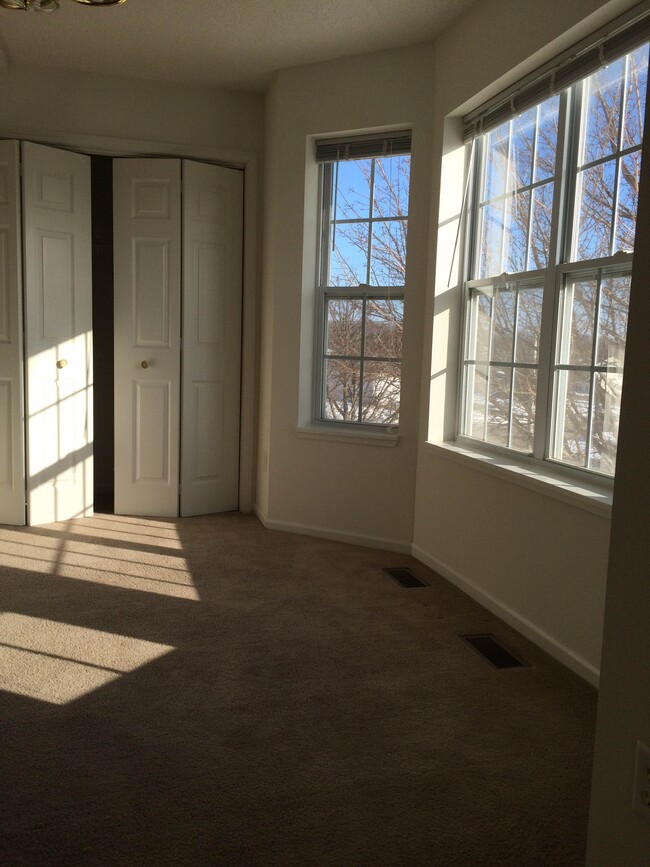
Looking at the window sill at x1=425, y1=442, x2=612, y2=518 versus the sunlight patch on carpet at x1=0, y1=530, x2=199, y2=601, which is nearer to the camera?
the window sill at x1=425, y1=442, x2=612, y2=518

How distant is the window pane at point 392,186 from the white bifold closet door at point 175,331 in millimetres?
1152

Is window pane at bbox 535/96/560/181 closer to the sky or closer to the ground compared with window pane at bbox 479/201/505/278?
closer to the sky

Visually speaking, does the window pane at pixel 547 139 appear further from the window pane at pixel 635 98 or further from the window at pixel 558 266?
the window pane at pixel 635 98

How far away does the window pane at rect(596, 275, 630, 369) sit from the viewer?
2.89 metres

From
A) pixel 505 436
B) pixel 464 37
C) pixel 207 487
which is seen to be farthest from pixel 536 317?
pixel 207 487

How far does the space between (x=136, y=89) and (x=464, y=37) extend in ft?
7.53

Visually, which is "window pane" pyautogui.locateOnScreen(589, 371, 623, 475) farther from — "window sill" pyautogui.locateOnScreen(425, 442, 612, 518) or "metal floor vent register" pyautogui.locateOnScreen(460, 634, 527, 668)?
"metal floor vent register" pyautogui.locateOnScreen(460, 634, 527, 668)

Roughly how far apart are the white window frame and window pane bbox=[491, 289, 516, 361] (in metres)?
0.84

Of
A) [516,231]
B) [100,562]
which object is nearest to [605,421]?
[516,231]

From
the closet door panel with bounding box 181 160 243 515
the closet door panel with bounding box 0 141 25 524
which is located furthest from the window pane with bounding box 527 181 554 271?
the closet door panel with bounding box 0 141 25 524

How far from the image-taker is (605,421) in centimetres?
297

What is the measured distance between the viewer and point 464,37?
3.87 metres

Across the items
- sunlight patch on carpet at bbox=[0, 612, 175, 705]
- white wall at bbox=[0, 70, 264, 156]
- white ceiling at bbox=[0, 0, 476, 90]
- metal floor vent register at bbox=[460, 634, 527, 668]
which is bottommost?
metal floor vent register at bbox=[460, 634, 527, 668]

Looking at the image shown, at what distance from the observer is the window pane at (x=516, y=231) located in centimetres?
354
